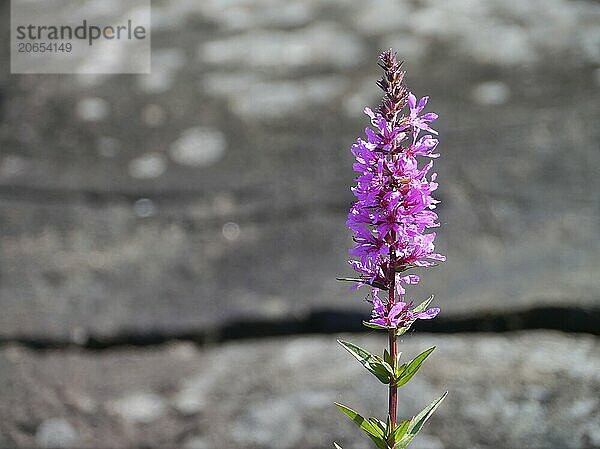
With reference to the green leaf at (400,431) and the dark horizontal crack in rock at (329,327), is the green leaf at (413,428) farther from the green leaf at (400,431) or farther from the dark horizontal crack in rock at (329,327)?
the dark horizontal crack in rock at (329,327)

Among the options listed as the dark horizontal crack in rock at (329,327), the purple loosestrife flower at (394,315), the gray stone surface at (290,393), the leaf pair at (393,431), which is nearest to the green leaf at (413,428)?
the leaf pair at (393,431)

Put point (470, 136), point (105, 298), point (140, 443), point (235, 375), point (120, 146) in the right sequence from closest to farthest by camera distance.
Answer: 1. point (140, 443)
2. point (235, 375)
3. point (105, 298)
4. point (470, 136)
5. point (120, 146)

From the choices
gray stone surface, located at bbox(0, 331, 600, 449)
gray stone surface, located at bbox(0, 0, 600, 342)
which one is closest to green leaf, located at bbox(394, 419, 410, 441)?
gray stone surface, located at bbox(0, 331, 600, 449)

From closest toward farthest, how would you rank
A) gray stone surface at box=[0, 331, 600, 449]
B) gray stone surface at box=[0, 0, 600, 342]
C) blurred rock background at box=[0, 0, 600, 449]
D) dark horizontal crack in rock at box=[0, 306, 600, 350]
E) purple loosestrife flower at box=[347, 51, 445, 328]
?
purple loosestrife flower at box=[347, 51, 445, 328]
gray stone surface at box=[0, 331, 600, 449]
blurred rock background at box=[0, 0, 600, 449]
dark horizontal crack in rock at box=[0, 306, 600, 350]
gray stone surface at box=[0, 0, 600, 342]

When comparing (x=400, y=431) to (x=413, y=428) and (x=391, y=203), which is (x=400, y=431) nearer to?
(x=413, y=428)

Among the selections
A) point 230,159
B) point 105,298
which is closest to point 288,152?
point 230,159

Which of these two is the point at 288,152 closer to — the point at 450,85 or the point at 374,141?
the point at 450,85

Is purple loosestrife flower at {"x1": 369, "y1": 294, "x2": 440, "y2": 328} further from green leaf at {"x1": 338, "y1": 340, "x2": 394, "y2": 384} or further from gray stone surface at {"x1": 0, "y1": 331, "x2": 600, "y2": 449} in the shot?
gray stone surface at {"x1": 0, "y1": 331, "x2": 600, "y2": 449}
